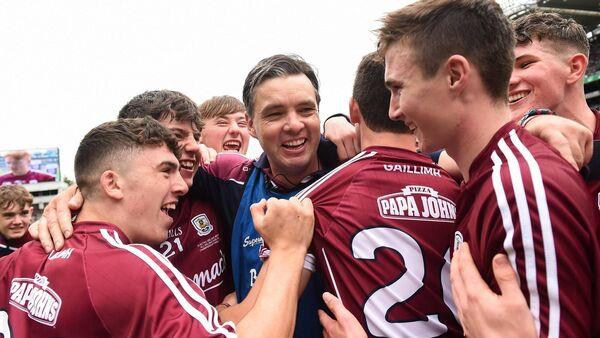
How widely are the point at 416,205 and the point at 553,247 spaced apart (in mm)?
779

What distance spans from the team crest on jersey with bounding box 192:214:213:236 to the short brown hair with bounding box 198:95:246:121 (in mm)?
2525

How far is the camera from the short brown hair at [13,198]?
287 inches

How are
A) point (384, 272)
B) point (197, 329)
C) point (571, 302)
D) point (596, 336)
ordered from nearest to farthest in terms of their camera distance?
point (571, 302) < point (596, 336) < point (197, 329) < point (384, 272)

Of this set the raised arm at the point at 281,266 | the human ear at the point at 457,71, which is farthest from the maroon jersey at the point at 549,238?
the raised arm at the point at 281,266

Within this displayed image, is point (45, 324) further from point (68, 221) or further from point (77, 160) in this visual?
point (77, 160)

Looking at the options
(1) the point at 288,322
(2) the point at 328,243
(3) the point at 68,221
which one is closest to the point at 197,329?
(1) the point at 288,322

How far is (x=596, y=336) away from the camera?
1.33 m

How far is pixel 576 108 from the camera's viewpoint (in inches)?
107

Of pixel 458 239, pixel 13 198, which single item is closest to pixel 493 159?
pixel 458 239

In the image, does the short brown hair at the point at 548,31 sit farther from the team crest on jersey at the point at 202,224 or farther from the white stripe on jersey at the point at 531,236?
the team crest on jersey at the point at 202,224

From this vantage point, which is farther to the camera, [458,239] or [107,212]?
[107,212]

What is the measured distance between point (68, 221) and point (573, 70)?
113 inches

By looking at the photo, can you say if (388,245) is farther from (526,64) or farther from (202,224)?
(526,64)

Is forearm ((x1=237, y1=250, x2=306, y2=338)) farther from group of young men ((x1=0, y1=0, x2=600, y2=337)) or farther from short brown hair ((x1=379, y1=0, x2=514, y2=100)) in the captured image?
short brown hair ((x1=379, y1=0, x2=514, y2=100))
